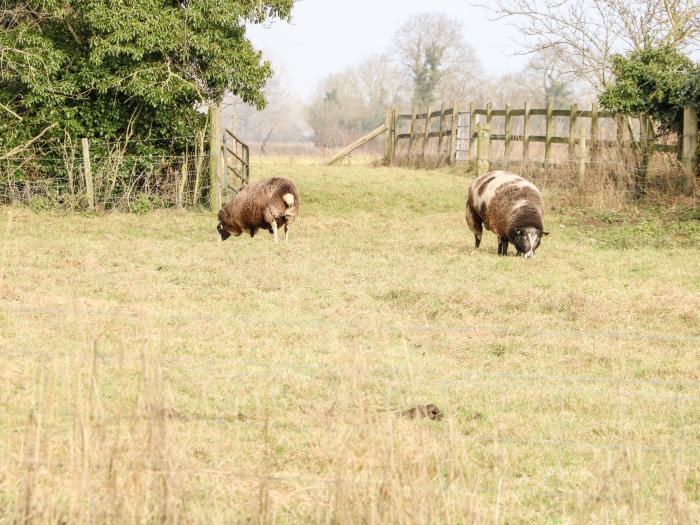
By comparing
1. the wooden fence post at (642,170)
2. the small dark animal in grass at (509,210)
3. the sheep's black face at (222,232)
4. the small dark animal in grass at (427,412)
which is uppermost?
the wooden fence post at (642,170)

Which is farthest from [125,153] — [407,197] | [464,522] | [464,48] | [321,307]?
[464,48]

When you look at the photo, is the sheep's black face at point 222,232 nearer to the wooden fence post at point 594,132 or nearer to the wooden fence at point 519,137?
the wooden fence at point 519,137

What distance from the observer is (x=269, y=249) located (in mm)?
14328

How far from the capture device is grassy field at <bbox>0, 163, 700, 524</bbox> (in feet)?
12.3

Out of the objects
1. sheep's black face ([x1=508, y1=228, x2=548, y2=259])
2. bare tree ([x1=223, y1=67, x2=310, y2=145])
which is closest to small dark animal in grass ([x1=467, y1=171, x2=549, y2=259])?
sheep's black face ([x1=508, y1=228, x2=548, y2=259])

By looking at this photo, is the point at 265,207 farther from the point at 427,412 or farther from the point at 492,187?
the point at 427,412

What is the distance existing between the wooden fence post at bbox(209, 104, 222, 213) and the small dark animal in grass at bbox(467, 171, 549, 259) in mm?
6918

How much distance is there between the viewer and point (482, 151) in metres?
25.2

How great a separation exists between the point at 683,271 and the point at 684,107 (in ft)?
23.5

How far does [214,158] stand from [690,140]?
33.0 feet

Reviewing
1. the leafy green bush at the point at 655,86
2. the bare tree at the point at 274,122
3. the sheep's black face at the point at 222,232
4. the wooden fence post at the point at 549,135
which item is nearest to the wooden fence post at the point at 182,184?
the sheep's black face at the point at 222,232

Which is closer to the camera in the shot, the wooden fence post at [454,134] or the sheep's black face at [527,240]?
the sheep's black face at [527,240]

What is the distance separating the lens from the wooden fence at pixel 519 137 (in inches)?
789

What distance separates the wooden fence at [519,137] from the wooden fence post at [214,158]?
25.8ft
